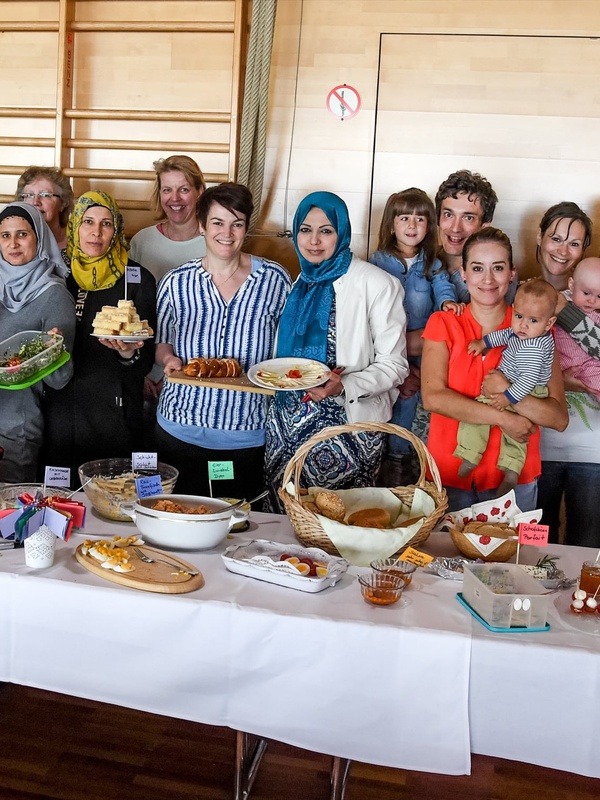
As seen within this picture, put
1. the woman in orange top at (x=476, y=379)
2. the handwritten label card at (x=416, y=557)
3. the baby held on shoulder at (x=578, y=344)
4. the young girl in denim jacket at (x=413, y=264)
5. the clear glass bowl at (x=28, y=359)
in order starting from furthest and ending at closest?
the young girl in denim jacket at (x=413, y=264) < the baby held on shoulder at (x=578, y=344) < the clear glass bowl at (x=28, y=359) < the woman in orange top at (x=476, y=379) < the handwritten label card at (x=416, y=557)

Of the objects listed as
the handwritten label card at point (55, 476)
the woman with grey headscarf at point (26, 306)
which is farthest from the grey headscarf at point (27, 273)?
the handwritten label card at point (55, 476)

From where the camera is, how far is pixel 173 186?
3043 millimetres

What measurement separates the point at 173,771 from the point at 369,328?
1359 millimetres

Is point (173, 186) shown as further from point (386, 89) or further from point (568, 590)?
point (568, 590)

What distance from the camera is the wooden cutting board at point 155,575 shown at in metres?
1.54

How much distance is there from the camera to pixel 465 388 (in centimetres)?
221

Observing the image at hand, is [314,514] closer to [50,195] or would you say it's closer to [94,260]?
[94,260]

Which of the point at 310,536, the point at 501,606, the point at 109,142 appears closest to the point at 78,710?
the point at 310,536

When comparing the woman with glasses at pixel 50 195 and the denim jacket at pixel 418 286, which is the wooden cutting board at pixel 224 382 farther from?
the woman with glasses at pixel 50 195

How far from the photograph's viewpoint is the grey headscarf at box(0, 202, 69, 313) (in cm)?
253

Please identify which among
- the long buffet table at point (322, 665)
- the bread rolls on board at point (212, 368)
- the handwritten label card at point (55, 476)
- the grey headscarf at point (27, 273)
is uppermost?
the grey headscarf at point (27, 273)

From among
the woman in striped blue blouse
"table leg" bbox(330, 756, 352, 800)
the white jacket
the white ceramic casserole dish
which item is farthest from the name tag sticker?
"table leg" bbox(330, 756, 352, 800)

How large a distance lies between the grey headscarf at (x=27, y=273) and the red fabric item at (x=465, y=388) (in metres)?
1.28

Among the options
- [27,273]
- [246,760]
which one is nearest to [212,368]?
[27,273]
